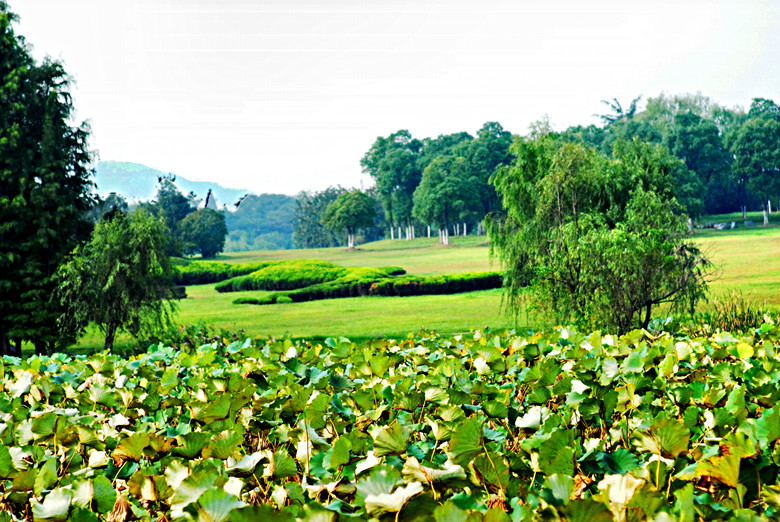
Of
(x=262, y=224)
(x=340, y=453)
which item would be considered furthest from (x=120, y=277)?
(x=262, y=224)

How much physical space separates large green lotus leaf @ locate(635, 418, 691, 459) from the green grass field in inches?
327

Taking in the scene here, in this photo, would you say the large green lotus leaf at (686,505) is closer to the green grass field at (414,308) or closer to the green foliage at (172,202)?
the green grass field at (414,308)

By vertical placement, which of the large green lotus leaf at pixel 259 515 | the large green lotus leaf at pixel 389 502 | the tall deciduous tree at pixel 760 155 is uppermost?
the tall deciduous tree at pixel 760 155

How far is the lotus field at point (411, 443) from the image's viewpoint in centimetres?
103

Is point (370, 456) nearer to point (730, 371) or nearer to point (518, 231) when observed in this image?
point (730, 371)

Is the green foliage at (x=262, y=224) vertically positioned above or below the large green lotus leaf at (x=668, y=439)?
above

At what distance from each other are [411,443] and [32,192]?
10.9m

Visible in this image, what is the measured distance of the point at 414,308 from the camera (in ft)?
47.7

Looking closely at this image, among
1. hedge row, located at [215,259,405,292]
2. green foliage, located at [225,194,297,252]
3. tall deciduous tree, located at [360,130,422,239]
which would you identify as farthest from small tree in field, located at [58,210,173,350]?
green foliage, located at [225,194,297,252]

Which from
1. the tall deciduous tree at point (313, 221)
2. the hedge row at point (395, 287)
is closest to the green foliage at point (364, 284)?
the hedge row at point (395, 287)

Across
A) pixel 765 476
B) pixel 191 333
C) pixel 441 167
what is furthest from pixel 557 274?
pixel 441 167

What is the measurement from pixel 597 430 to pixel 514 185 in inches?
361

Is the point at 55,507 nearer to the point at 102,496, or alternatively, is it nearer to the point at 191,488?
the point at 102,496

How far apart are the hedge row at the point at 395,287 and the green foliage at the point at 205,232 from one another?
41.3 feet
